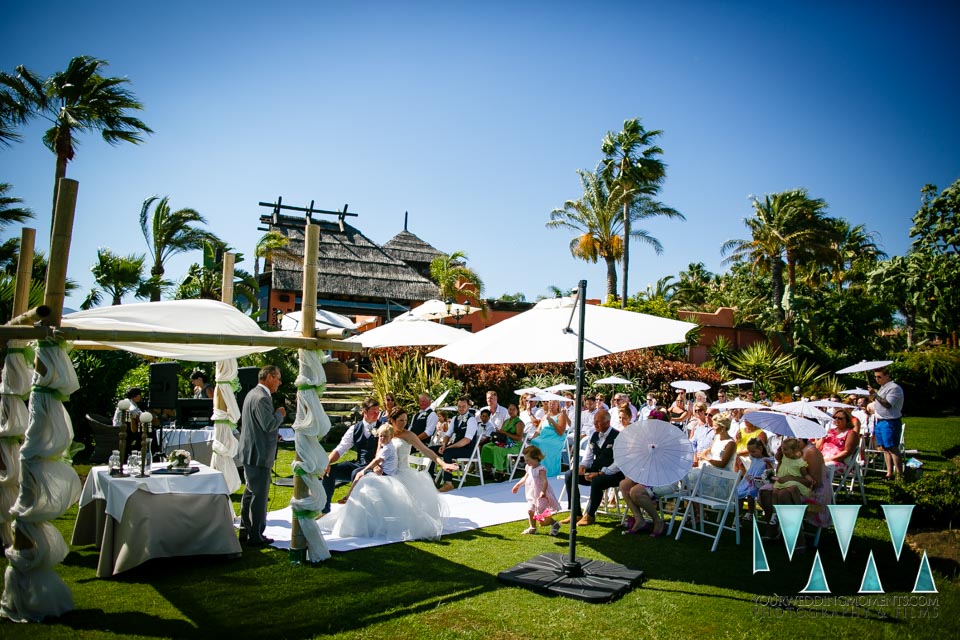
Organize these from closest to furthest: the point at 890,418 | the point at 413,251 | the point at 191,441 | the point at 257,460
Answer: the point at 257,460 < the point at 191,441 < the point at 890,418 < the point at 413,251

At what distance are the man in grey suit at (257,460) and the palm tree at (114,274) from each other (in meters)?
11.5

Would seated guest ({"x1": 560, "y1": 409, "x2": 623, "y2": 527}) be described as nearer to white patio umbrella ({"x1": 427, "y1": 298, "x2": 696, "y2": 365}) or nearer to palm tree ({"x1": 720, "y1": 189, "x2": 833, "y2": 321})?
white patio umbrella ({"x1": 427, "y1": 298, "x2": 696, "y2": 365})

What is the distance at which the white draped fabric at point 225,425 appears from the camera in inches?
289

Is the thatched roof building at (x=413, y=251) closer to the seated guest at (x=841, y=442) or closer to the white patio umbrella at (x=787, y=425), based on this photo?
the seated guest at (x=841, y=442)

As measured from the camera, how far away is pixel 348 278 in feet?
101

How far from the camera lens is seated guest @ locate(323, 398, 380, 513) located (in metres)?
7.97

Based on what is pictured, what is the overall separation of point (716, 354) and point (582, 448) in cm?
1600

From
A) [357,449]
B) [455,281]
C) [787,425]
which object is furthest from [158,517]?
[455,281]

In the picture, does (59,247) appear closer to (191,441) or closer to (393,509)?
(393,509)

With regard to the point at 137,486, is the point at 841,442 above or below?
above

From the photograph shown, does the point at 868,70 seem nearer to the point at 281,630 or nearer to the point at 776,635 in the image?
the point at 776,635

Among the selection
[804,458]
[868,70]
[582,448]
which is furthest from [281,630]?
[868,70]

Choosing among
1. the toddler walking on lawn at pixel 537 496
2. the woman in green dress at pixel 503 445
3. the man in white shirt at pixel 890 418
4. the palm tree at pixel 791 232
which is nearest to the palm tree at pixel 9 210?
the woman in green dress at pixel 503 445

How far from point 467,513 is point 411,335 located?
14.9 feet
